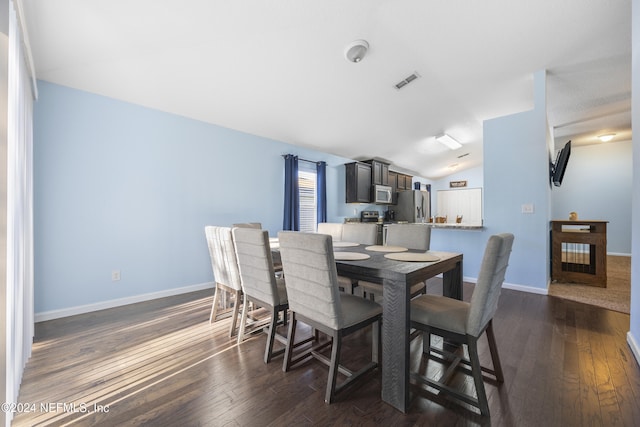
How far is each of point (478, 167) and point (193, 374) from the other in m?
9.06

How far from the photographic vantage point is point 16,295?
58.9 inches

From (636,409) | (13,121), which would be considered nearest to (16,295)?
(13,121)

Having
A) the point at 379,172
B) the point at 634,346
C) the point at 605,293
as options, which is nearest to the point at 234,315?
the point at 634,346

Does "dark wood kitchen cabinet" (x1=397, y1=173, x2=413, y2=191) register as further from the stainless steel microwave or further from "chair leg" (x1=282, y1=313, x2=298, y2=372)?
"chair leg" (x1=282, y1=313, x2=298, y2=372)

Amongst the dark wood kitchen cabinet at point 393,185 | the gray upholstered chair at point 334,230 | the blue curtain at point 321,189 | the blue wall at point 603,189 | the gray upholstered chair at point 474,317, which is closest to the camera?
the gray upholstered chair at point 474,317

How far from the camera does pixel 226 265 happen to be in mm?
2324

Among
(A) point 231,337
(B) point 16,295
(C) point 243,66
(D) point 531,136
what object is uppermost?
(C) point 243,66

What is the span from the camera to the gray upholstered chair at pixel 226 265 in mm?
2230

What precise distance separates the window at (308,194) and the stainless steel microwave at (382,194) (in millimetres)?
1570

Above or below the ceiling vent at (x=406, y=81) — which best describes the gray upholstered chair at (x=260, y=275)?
below

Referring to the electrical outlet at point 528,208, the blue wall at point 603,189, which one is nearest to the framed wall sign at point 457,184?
the blue wall at point 603,189

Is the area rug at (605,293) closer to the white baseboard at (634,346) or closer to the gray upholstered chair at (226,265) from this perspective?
the white baseboard at (634,346)

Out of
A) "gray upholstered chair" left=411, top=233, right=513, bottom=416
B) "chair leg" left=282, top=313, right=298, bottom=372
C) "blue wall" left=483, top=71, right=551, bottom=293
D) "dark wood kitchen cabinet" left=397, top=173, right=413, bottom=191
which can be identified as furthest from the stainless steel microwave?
"chair leg" left=282, top=313, right=298, bottom=372

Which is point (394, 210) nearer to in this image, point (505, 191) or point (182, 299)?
point (505, 191)
